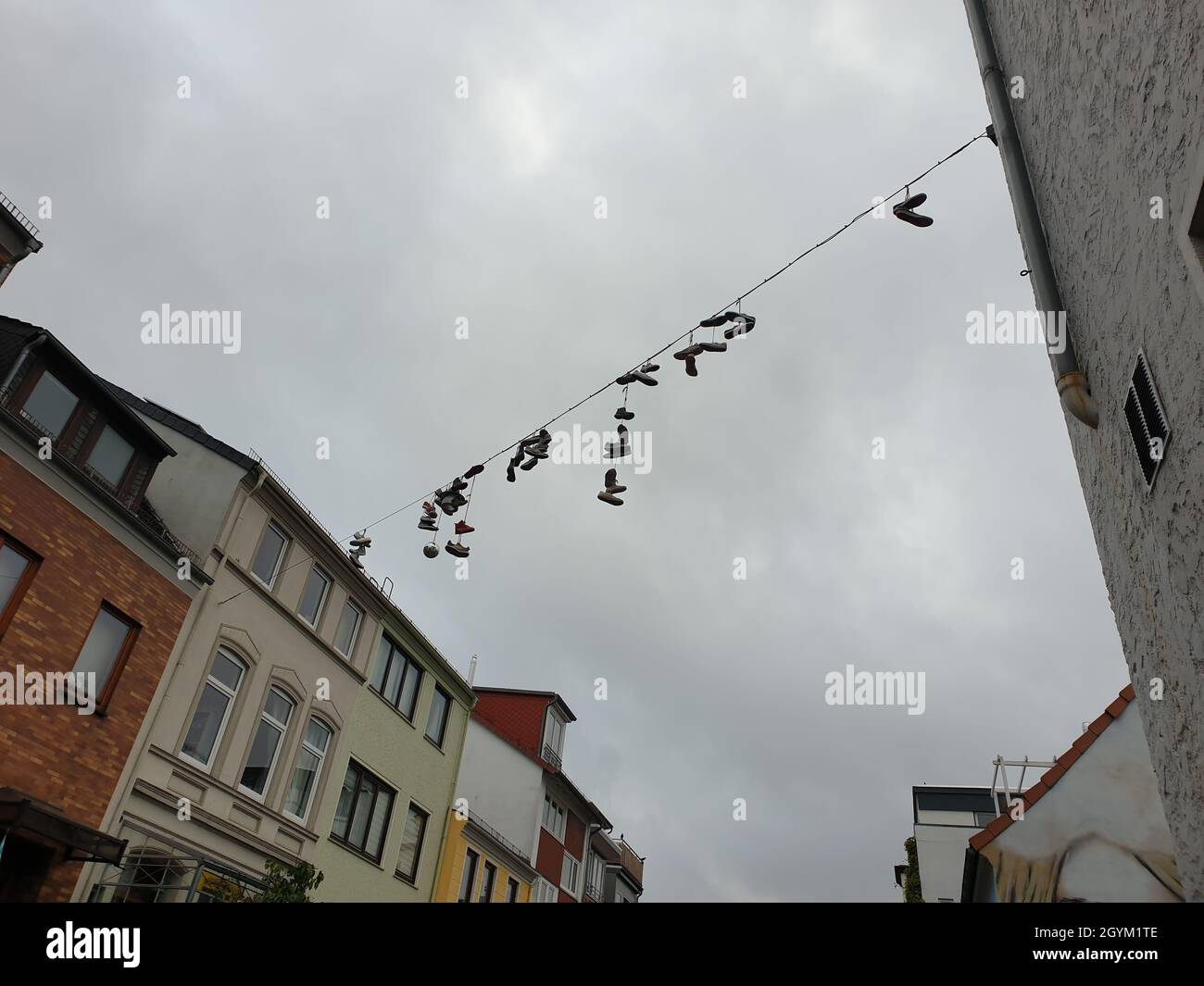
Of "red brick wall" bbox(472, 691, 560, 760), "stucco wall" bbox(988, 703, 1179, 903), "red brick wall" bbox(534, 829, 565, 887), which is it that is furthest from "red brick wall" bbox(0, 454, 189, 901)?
"red brick wall" bbox(534, 829, 565, 887)

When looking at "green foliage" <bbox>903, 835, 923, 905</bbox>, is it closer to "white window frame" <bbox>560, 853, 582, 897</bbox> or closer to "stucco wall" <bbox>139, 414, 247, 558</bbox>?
"white window frame" <bbox>560, 853, 582, 897</bbox>

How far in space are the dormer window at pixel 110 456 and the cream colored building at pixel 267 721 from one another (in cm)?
155

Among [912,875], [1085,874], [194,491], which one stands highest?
[194,491]

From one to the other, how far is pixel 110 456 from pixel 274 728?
5300mm

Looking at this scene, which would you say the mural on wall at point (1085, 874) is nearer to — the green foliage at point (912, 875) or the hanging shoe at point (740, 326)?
the hanging shoe at point (740, 326)

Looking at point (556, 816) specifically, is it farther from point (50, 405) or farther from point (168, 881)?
point (50, 405)

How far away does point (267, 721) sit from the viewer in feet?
46.4

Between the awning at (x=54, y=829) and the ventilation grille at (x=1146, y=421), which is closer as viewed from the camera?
the ventilation grille at (x=1146, y=421)


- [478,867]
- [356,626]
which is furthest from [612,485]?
[478,867]

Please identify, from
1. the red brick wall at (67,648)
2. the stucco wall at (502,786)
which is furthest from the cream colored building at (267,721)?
the stucco wall at (502,786)

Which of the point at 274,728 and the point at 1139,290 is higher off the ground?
the point at 274,728

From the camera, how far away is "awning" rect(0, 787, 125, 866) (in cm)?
865

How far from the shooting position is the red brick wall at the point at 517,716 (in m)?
27.6
